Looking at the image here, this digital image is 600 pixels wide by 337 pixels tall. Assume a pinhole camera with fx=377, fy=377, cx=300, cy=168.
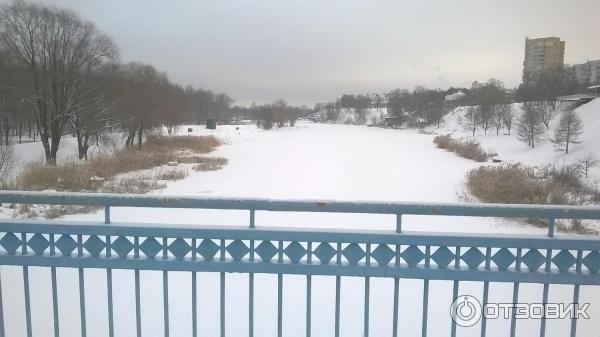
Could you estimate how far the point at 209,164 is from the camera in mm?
24938

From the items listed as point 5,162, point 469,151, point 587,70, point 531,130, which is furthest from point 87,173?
point 587,70

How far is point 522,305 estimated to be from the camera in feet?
8.91

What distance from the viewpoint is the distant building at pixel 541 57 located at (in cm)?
5634

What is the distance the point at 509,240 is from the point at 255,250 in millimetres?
1668

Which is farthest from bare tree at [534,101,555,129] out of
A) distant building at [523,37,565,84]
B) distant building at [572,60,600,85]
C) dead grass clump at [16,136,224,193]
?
dead grass clump at [16,136,224,193]

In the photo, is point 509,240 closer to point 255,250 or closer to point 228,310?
point 255,250

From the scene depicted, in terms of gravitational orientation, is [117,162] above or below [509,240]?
below

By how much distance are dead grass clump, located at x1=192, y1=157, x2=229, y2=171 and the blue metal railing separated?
21179 mm

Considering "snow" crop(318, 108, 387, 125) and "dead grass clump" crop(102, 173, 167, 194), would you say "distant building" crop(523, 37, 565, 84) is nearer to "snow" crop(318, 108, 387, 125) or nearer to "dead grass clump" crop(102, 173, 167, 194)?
"snow" crop(318, 108, 387, 125)

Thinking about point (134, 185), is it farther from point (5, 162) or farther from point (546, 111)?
point (546, 111)

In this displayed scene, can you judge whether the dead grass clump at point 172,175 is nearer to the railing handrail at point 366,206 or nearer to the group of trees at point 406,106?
the railing handrail at point 366,206

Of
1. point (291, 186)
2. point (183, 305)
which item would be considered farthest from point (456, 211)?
point (291, 186)

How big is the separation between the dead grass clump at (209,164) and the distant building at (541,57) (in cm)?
5025

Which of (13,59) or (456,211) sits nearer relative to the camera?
(456,211)
